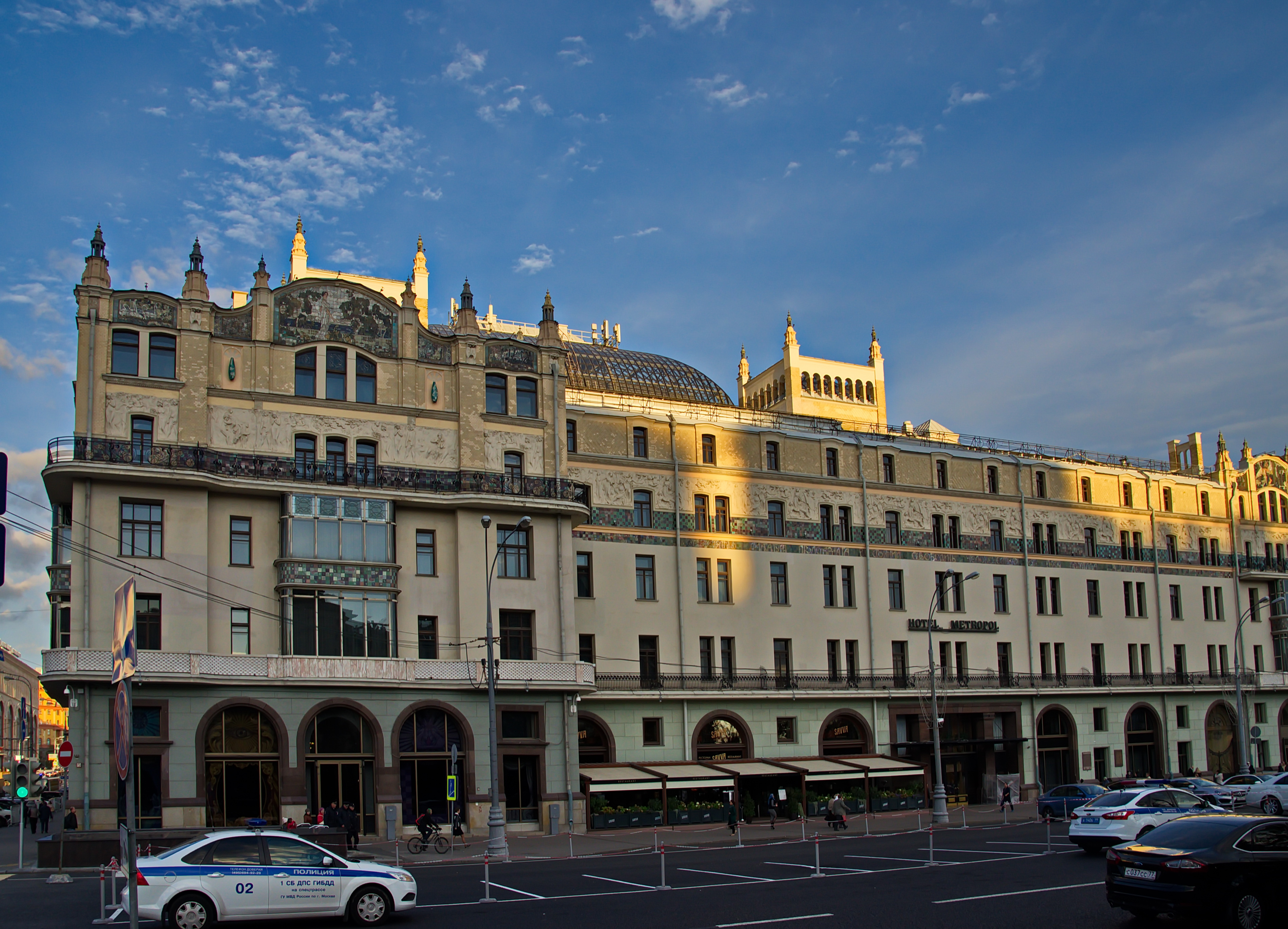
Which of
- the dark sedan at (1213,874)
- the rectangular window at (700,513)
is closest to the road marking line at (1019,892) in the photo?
the dark sedan at (1213,874)

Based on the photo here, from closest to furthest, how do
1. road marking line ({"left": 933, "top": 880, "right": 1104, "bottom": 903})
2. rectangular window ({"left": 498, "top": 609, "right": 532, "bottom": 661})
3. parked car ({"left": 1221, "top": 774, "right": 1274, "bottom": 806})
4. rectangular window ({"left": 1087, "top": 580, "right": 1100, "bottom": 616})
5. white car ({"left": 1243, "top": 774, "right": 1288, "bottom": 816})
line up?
road marking line ({"left": 933, "top": 880, "right": 1104, "bottom": 903})
white car ({"left": 1243, "top": 774, "right": 1288, "bottom": 816})
parked car ({"left": 1221, "top": 774, "right": 1274, "bottom": 806})
rectangular window ({"left": 498, "top": 609, "right": 532, "bottom": 661})
rectangular window ({"left": 1087, "top": 580, "right": 1100, "bottom": 616})

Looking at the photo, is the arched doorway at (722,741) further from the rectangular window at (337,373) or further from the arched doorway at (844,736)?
the rectangular window at (337,373)

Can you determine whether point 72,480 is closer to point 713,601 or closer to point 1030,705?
point 713,601

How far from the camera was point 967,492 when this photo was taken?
63812mm

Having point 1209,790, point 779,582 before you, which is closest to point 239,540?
point 779,582

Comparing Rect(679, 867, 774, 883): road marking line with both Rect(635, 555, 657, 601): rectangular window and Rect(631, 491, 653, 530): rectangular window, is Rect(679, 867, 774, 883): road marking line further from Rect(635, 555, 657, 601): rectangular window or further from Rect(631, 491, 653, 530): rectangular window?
Rect(631, 491, 653, 530): rectangular window

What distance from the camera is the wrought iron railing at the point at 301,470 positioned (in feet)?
133

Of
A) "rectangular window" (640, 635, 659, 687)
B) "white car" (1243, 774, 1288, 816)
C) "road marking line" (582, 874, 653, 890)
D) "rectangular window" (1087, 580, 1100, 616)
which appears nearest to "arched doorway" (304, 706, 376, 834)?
"rectangular window" (640, 635, 659, 687)

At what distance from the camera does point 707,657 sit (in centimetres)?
5431

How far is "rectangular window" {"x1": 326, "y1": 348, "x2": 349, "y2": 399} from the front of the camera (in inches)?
1783

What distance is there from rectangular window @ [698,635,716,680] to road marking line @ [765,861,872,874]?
2260 centimetres

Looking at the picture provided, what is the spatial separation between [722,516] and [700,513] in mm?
1147

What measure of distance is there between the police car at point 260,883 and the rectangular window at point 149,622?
71.4ft

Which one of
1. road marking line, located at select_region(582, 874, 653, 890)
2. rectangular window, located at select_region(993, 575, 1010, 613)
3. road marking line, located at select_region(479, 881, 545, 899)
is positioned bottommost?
road marking line, located at select_region(582, 874, 653, 890)
